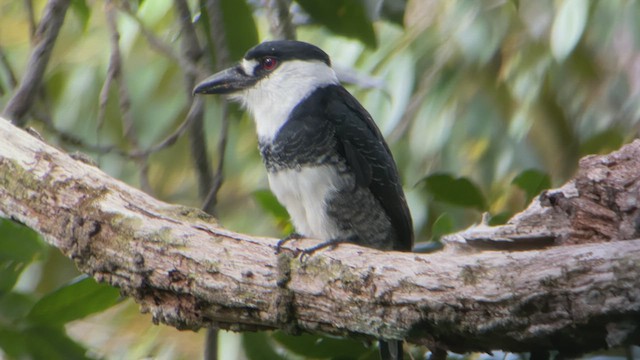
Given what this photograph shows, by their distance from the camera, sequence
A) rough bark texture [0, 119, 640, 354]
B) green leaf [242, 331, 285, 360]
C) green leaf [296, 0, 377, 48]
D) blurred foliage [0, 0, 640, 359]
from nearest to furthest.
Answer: rough bark texture [0, 119, 640, 354], green leaf [242, 331, 285, 360], green leaf [296, 0, 377, 48], blurred foliage [0, 0, 640, 359]

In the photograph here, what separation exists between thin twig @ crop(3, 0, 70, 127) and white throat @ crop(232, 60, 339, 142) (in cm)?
68

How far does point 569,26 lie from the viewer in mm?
3926

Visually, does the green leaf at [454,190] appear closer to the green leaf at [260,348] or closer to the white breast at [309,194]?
the white breast at [309,194]

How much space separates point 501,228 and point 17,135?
1.20m

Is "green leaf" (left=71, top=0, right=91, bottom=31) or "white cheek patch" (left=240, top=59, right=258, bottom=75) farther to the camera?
"green leaf" (left=71, top=0, right=91, bottom=31)

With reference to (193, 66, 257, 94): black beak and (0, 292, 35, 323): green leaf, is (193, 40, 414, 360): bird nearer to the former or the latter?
(193, 66, 257, 94): black beak

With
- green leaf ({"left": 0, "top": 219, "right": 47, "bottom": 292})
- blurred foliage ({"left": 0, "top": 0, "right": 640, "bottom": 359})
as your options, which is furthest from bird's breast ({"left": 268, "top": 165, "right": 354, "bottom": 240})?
green leaf ({"left": 0, "top": 219, "right": 47, "bottom": 292})

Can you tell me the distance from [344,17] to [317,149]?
508mm

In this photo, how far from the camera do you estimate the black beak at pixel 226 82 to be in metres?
3.13

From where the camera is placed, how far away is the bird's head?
10.5 feet

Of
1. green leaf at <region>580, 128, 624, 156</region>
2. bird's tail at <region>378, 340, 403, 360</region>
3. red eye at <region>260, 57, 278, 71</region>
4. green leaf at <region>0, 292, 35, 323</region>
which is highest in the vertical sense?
red eye at <region>260, 57, 278, 71</region>

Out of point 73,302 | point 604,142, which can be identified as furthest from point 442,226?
point 604,142

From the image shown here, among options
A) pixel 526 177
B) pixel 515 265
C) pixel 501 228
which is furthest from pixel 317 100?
pixel 515 265

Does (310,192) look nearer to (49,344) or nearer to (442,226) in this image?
(442,226)
